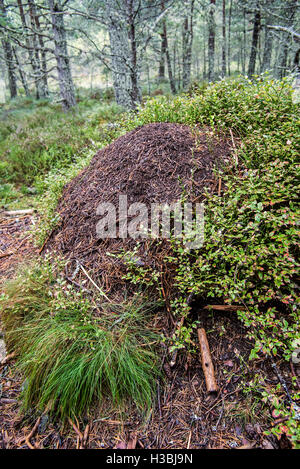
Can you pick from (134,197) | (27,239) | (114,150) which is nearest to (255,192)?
(134,197)

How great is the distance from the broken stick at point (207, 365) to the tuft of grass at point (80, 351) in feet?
1.32

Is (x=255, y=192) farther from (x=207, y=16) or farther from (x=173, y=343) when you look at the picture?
(x=207, y=16)

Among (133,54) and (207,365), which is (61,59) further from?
(207,365)

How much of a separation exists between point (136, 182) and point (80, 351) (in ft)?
5.98

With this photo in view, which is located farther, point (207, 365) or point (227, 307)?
point (227, 307)

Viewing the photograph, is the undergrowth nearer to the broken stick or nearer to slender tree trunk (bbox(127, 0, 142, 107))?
slender tree trunk (bbox(127, 0, 142, 107))

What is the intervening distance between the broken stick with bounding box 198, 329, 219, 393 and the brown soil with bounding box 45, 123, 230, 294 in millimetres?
840

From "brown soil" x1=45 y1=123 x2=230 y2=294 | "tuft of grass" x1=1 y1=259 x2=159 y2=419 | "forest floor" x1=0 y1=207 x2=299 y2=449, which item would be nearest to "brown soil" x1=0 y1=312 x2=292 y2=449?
"forest floor" x1=0 y1=207 x2=299 y2=449

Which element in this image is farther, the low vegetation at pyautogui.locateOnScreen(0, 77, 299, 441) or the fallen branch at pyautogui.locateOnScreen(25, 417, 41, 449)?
the low vegetation at pyautogui.locateOnScreen(0, 77, 299, 441)

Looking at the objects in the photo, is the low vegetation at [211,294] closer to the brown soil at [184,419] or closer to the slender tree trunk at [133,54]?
the brown soil at [184,419]

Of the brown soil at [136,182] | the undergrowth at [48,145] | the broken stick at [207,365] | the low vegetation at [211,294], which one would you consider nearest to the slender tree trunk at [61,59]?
the undergrowth at [48,145]

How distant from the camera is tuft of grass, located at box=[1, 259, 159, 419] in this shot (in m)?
1.97

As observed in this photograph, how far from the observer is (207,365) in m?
2.10

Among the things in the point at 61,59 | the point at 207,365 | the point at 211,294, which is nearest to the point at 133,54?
the point at 211,294
